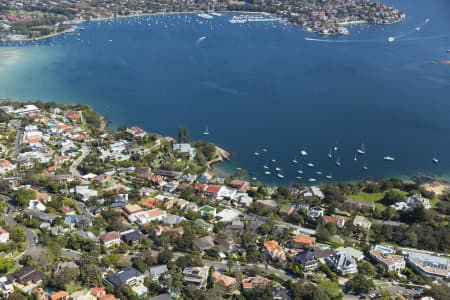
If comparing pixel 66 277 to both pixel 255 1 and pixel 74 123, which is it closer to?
pixel 74 123

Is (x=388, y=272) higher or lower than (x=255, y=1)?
lower

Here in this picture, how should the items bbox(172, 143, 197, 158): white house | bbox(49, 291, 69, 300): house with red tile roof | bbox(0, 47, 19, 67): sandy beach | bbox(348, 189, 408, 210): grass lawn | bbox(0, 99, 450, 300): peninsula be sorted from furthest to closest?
1. bbox(0, 47, 19, 67): sandy beach
2. bbox(172, 143, 197, 158): white house
3. bbox(348, 189, 408, 210): grass lawn
4. bbox(0, 99, 450, 300): peninsula
5. bbox(49, 291, 69, 300): house with red tile roof

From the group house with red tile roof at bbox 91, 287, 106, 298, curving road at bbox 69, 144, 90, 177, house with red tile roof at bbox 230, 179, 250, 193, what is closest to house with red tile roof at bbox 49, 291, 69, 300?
house with red tile roof at bbox 91, 287, 106, 298

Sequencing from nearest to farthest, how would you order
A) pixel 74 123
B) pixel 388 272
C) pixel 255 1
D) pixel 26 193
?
1. pixel 388 272
2. pixel 26 193
3. pixel 74 123
4. pixel 255 1

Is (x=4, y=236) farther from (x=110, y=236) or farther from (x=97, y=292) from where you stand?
(x=97, y=292)

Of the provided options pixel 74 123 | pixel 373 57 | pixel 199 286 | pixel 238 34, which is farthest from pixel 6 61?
pixel 199 286

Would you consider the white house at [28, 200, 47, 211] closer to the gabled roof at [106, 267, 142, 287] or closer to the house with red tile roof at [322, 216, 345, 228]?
the gabled roof at [106, 267, 142, 287]
